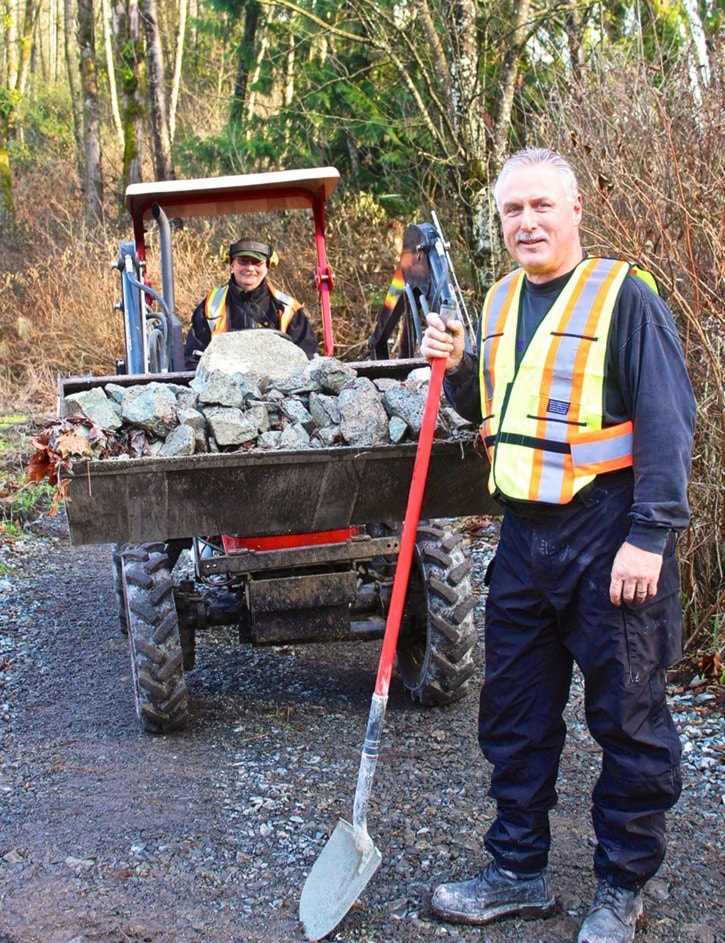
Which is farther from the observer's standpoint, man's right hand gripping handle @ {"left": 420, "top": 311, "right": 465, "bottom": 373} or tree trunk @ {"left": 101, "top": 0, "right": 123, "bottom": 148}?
tree trunk @ {"left": 101, "top": 0, "right": 123, "bottom": 148}

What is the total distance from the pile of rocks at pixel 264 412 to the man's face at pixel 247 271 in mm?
2454

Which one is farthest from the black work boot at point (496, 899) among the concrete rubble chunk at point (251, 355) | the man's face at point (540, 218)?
the concrete rubble chunk at point (251, 355)

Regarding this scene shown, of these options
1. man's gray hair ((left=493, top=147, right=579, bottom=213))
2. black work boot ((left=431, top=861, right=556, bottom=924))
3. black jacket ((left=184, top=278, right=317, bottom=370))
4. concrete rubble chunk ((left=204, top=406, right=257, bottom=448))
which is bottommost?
black work boot ((left=431, top=861, right=556, bottom=924))

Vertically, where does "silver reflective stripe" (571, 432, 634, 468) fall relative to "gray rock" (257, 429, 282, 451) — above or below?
above

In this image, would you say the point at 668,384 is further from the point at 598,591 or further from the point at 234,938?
the point at 234,938

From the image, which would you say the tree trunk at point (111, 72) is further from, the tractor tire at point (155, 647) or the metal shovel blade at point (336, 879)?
the metal shovel blade at point (336, 879)

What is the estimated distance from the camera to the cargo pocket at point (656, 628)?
270 centimetres

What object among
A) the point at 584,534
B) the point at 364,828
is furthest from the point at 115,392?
the point at 584,534

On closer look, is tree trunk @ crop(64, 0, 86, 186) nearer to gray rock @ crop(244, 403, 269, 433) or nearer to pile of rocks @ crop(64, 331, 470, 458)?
pile of rocks @ crop(64, 331, 470, 458)

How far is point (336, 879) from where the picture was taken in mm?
2984

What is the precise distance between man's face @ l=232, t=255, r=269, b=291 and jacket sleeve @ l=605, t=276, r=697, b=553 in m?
4.16

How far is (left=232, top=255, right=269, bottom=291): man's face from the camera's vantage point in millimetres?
6555

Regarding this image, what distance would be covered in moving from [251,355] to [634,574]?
2718mm

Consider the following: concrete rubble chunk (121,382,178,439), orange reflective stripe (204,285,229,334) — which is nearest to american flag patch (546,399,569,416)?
concrete rubble chunk (121,382,178,439)
